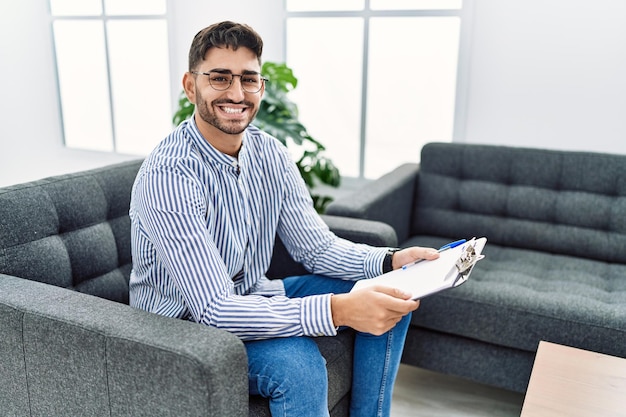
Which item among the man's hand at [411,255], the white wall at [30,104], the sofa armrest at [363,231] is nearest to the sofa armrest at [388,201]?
the sofa armrest at [363,231]

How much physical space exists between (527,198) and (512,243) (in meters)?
0.19

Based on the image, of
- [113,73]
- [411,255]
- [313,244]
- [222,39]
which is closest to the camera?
[222,39]

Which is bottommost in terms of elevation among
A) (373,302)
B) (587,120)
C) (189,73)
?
(373,302)

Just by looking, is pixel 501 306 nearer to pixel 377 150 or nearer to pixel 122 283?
pixel 122 283

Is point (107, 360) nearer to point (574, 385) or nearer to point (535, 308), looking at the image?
point (574, 385)

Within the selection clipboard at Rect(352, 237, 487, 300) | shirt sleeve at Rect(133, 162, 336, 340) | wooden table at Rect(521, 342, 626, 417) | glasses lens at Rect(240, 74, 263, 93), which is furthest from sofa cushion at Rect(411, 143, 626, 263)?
shirt sleeve at Rect(133, 162, 336, 340)

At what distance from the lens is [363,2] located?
297 cm

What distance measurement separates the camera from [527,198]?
Result: 7.57 ft

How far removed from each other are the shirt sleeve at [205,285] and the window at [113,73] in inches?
105

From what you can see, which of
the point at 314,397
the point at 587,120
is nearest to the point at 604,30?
the point at 587,120

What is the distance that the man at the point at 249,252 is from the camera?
120cm

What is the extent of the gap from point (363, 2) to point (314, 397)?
2.30 metres

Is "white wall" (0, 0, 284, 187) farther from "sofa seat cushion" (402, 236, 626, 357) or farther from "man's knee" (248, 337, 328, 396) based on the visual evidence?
"man's knee" (248, 337, 328, 396)

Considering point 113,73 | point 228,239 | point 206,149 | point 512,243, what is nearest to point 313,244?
point 228,239
